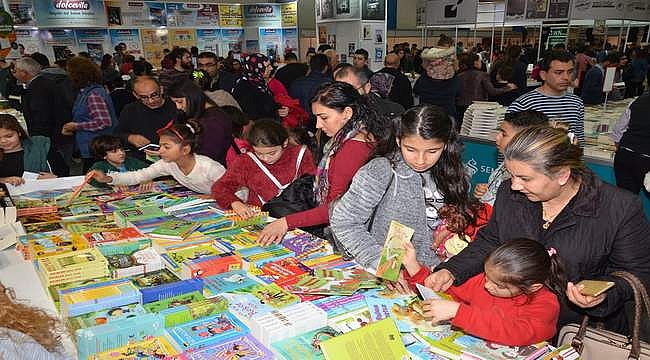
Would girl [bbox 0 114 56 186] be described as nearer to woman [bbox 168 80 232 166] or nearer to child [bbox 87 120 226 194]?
child [bbox 87 120 226 194]

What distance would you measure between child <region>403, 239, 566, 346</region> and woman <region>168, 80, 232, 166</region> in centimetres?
264

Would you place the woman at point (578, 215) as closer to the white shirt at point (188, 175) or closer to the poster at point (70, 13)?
the white shirt at point (188, 175)

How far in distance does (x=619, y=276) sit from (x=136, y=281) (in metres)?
1.78

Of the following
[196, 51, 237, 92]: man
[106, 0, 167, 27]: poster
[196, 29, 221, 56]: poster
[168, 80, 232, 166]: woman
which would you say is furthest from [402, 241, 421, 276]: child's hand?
[196, 29, 221, 56]: poster

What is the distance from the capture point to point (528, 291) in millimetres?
1581

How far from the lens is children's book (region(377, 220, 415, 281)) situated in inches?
69.0

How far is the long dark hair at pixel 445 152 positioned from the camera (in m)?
1.98

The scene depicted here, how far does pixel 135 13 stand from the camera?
41.6 feet

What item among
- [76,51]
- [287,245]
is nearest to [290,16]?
[76,51]

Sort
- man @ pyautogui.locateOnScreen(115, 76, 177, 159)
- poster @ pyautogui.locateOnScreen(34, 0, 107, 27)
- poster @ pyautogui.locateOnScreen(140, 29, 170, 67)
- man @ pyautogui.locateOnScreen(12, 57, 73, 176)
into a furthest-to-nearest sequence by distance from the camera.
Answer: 1. poster @ pyautogui.locateOnScreen(140, 29, 170, 67)
2. poster @ pyautogui.locateOnScreen(34, 0, 107, 27)
3. man @ pyautogui.locateOnScreen(12, 57, 73, 176)
4. man @ pyautogui.locateOnScreen(115, 76, 177, 159)

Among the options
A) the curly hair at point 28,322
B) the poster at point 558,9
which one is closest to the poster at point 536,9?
the poster at point 558,9

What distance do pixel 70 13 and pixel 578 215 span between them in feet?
41.7

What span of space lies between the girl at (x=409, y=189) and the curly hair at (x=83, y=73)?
348 cm

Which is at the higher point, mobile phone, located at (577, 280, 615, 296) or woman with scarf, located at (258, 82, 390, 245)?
woman with scarf, located at (258, 82, 390, 245)
